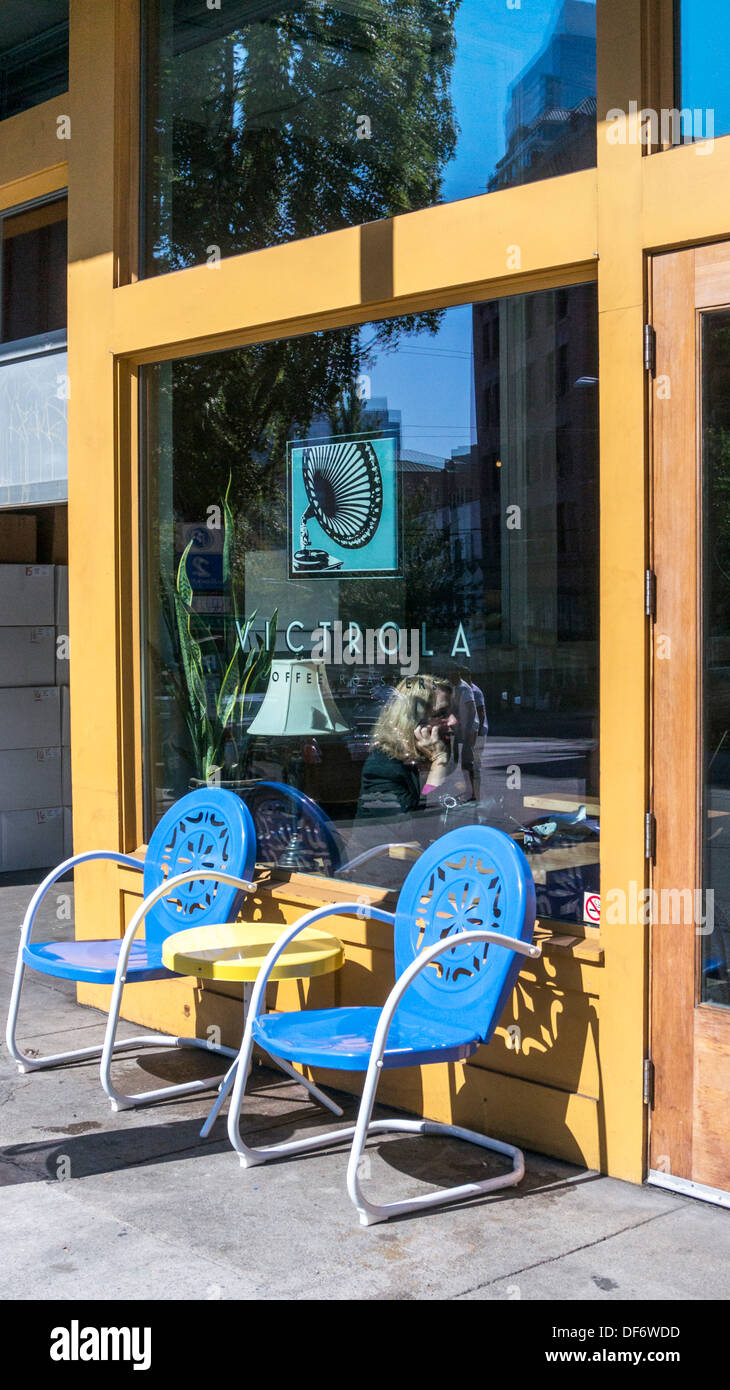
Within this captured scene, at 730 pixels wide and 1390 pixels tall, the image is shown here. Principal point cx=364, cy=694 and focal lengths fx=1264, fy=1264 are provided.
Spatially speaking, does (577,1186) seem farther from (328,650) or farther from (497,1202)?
(328,650)

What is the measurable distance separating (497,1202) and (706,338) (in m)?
2.40

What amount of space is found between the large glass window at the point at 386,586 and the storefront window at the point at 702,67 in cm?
56

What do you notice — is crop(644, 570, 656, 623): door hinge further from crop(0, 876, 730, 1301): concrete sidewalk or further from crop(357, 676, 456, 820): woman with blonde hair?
crop(0, 876, 730, 1301): concrete sidewalk

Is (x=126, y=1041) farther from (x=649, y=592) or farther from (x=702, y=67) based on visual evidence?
(x=702, y=67)

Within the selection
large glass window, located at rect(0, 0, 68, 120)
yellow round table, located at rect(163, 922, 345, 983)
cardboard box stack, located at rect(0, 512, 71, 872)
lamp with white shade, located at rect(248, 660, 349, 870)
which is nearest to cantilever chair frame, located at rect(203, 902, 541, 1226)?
yellow round table, located at rect(163, 922, 345, 983)

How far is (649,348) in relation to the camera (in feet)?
11.5

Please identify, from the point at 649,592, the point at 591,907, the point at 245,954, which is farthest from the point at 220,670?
the point at 649,592

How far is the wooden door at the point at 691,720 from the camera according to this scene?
3.41m

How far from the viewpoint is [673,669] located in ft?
11.5

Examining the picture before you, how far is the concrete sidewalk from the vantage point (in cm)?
295

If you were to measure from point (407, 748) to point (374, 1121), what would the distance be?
1256 mm
